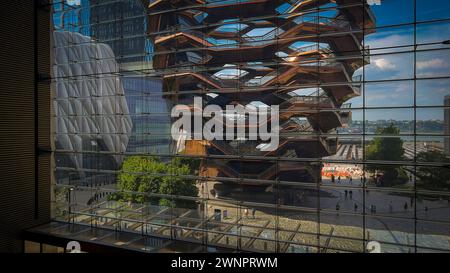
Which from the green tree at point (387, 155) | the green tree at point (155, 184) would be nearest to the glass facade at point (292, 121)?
the green tree at point (387, 155)

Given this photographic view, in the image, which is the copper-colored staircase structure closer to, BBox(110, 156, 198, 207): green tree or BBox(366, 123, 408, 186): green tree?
BBox(366, 123, 408, 186): green tree

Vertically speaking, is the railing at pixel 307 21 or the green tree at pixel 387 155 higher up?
the railing at pixel 307 21

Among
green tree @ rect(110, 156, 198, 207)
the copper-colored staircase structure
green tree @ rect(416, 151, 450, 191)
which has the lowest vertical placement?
green tree @ rect(110, 156, 198, 207)

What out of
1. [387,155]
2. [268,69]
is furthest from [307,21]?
[387,155]

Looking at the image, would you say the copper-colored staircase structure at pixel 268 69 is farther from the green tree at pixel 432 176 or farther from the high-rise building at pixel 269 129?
the green tree at pixel 432 176

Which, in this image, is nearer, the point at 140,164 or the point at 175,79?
the point at 175,79

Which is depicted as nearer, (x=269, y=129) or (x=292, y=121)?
(x=269, y=129)

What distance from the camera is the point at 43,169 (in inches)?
202

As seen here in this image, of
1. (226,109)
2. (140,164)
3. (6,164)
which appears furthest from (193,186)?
(6,164)

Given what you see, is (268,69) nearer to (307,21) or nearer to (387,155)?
(307,21)

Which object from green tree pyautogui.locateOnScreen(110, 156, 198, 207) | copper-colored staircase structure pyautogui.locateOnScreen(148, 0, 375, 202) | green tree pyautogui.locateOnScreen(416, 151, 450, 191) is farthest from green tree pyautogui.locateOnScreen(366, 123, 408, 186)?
green tree pyautogui.locateOnScreen(110, 156, 198, 207)
